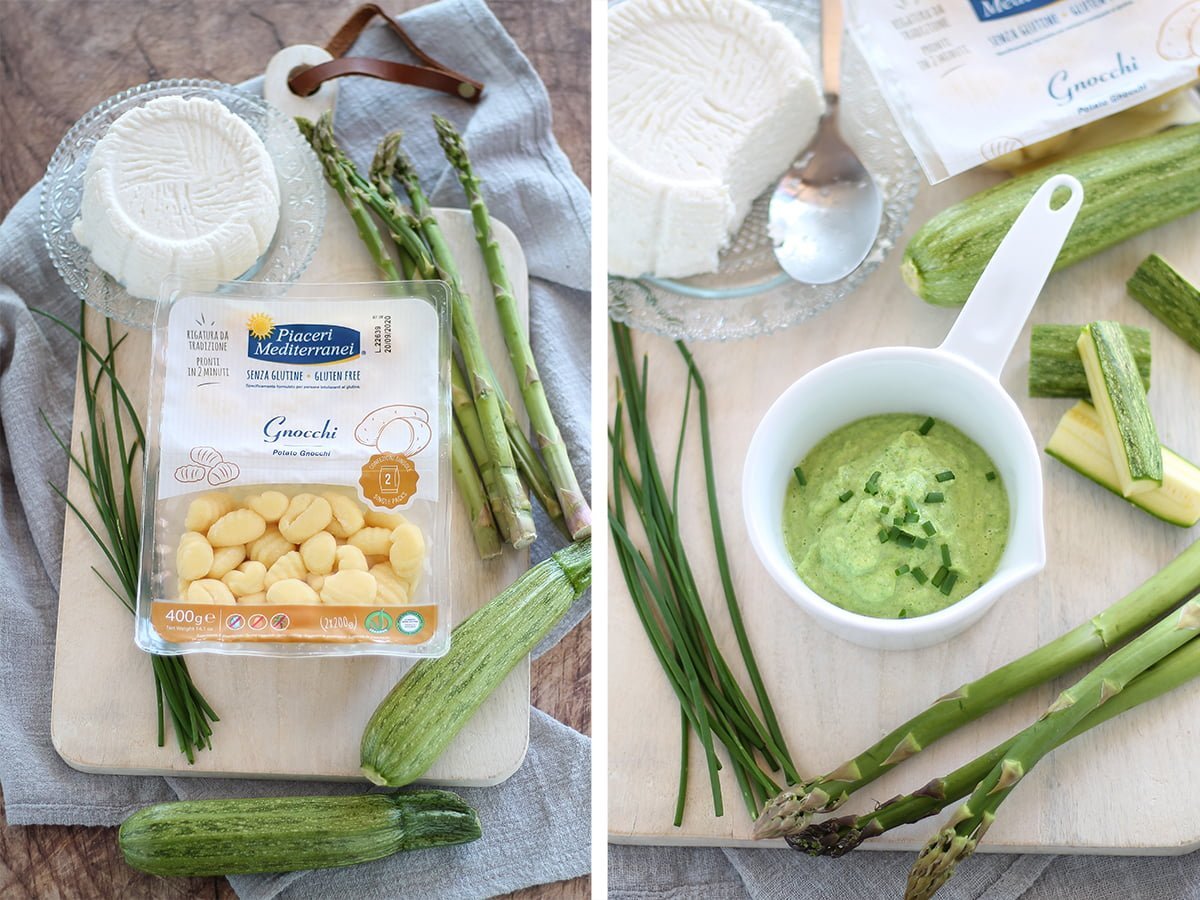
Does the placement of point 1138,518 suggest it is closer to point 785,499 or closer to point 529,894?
point 785,499

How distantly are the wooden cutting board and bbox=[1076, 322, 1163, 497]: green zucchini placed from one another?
0.68 metres

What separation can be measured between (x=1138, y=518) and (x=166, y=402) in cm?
108

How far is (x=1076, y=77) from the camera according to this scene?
1.40 metres

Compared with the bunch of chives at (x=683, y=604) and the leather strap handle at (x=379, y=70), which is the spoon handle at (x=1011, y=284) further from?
the leather strap handle at (x=379, y=70)

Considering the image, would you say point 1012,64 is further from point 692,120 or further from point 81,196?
point 81,196

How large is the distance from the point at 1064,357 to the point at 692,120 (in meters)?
0.49

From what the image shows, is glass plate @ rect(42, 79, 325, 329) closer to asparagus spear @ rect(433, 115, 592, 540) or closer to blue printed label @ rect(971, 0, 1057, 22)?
asparagus spear @ rect(433, 115, 592, 540)

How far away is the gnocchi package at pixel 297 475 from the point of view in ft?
4.14

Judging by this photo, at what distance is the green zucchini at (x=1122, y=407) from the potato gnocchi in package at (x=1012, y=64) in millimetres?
260

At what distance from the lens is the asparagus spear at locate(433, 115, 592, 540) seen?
54.6 inches

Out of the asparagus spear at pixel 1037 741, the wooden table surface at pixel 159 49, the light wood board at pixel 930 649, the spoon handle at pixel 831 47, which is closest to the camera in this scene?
the asparagus spear at pixel 1037 741

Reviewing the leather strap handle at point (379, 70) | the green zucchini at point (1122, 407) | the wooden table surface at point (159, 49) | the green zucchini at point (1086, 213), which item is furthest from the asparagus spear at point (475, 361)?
the green zucchini at point (1122, 407)

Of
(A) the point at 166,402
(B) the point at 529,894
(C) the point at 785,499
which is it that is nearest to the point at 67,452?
(A) the point at 166,402

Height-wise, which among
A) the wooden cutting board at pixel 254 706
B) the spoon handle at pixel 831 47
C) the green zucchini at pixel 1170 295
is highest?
the spoon handle at pixel 831 47
